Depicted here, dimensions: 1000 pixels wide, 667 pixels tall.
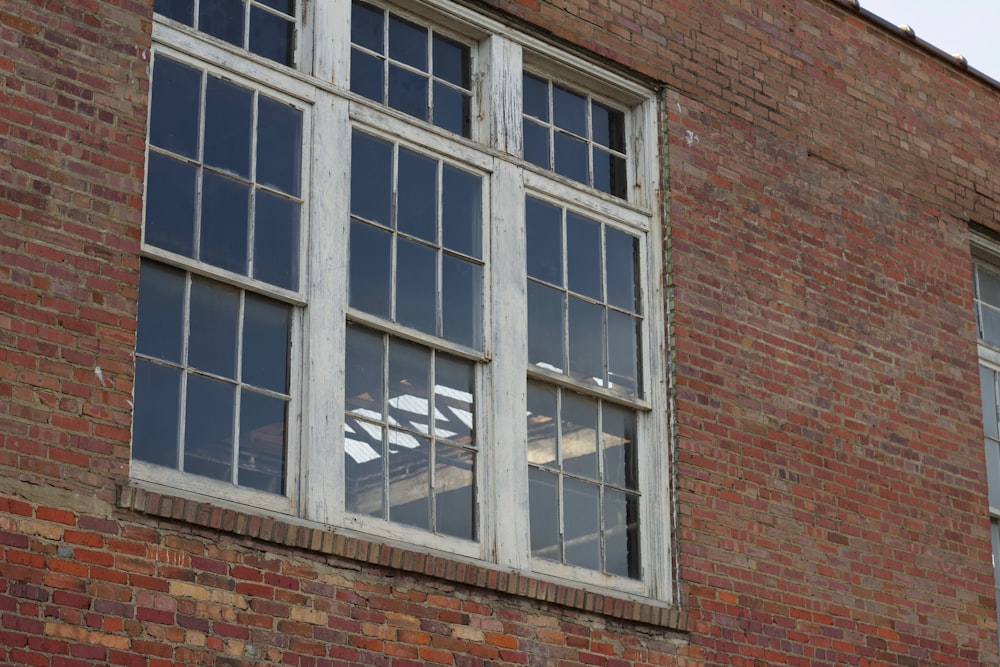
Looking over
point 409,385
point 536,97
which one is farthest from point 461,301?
point 536,97

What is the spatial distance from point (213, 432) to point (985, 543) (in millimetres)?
5797

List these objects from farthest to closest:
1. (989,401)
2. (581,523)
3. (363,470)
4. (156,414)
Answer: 1. (989,401)
2. (581,523)
3. (363,470)
4. (156,414)

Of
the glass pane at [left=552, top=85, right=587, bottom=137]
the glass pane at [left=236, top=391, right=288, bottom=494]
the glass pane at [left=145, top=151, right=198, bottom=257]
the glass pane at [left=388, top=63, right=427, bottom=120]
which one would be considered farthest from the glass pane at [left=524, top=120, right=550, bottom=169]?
the glass pane at [left=236, top=391, right=288, bottom=494]

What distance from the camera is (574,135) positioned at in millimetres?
10406

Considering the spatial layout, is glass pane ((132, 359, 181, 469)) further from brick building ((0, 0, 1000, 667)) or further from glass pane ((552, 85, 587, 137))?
glass pane ((552, 85, 587, 137))

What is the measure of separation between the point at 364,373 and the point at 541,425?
1.25 meters

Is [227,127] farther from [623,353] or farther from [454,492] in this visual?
[623,353]

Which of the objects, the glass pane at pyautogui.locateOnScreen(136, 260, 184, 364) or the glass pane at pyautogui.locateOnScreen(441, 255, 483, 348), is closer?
the glass pane at pyautogui.locateOnScreen(136, 260, 184, 364)

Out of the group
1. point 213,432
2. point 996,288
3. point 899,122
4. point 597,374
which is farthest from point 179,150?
point 996,288

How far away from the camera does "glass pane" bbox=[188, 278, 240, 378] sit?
8102 millimetres

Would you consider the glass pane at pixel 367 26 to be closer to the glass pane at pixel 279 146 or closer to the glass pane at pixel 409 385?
the glass pane at pixel 279 146

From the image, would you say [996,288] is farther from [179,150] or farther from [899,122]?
[179,150]

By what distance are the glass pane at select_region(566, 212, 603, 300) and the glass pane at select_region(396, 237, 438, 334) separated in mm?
1055

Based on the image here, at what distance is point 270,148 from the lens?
8.75 metres
